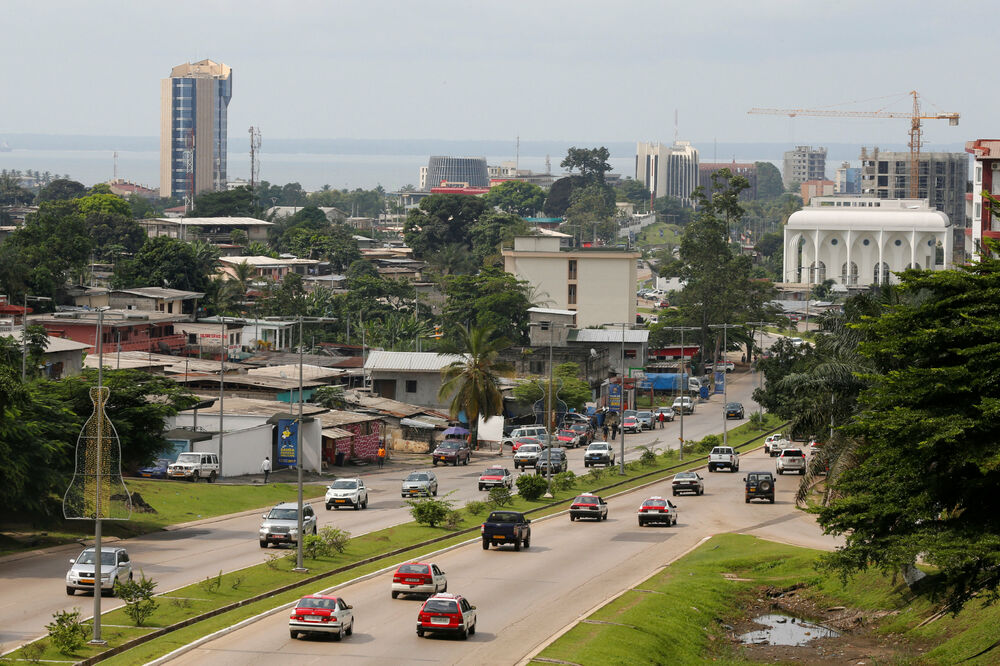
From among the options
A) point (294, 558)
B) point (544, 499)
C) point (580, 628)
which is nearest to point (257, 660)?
point (580, 628)

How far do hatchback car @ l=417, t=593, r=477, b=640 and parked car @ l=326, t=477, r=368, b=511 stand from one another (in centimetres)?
3094

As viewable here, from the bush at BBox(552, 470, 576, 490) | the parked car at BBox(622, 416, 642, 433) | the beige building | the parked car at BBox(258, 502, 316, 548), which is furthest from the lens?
the beige building

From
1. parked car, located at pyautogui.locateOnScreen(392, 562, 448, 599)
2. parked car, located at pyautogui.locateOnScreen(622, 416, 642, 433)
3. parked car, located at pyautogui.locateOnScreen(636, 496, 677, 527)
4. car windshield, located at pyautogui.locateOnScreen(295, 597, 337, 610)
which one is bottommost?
parked car, located at pyautogui.locateOnScreen(622, 416, 642, 433)

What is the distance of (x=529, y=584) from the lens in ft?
169

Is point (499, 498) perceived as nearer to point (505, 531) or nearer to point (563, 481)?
point (563, 481)

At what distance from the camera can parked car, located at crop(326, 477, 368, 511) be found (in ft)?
236

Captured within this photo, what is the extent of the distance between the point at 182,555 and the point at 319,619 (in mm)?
16997

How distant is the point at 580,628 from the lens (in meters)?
42.6

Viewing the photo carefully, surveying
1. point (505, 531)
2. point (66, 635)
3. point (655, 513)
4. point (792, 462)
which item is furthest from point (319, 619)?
point (792, 462)

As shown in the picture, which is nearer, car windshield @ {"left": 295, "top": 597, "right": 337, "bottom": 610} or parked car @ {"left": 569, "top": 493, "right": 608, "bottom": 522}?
car windshield @ {"left": 295, "top": 597, "right": 337, "bottom": 610}

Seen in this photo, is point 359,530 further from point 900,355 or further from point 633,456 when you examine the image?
point 633,456

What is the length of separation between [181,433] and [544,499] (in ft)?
67.0

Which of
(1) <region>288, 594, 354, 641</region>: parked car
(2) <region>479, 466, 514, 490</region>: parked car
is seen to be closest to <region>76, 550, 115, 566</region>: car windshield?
(1) <region>288, 594, 354, 641</region>: parked car

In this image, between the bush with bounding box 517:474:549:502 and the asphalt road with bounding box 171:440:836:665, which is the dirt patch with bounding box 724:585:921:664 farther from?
the bush with bounding box 517:474:549:502
